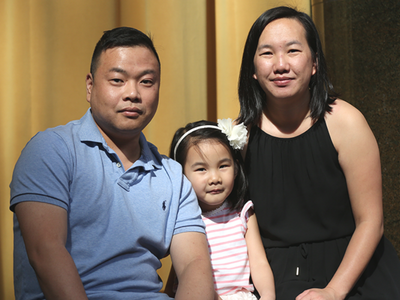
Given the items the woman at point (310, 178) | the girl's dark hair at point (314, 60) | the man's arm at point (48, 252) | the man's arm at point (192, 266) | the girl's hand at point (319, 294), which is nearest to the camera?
the man's arm at point (48, 252)

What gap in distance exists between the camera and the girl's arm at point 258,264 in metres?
1.46

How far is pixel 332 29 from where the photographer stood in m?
2.21

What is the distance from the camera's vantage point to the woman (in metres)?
1.45

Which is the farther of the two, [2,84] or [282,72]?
[2,84]

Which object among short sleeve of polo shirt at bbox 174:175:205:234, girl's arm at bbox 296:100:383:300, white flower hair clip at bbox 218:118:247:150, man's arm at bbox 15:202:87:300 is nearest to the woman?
girl's arm at bbox 296:100:383:300

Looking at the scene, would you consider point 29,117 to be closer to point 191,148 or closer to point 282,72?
point 191,148

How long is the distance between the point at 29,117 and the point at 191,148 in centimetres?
78

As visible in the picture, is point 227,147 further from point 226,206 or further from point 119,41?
point 119,41

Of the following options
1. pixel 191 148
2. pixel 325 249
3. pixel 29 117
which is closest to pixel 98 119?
pixel 191 148

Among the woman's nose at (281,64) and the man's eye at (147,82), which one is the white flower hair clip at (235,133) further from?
the man's eye at (147,82)

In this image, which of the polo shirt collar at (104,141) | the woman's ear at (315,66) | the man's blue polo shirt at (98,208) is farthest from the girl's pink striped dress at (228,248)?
the woman's ear at (315,66)

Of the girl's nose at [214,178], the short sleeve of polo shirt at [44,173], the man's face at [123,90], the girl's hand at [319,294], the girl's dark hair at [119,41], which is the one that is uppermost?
the girl's dark hair at [119,41]

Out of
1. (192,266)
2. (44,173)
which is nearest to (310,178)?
(192,266)

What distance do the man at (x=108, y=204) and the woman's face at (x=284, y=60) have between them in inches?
17.8
